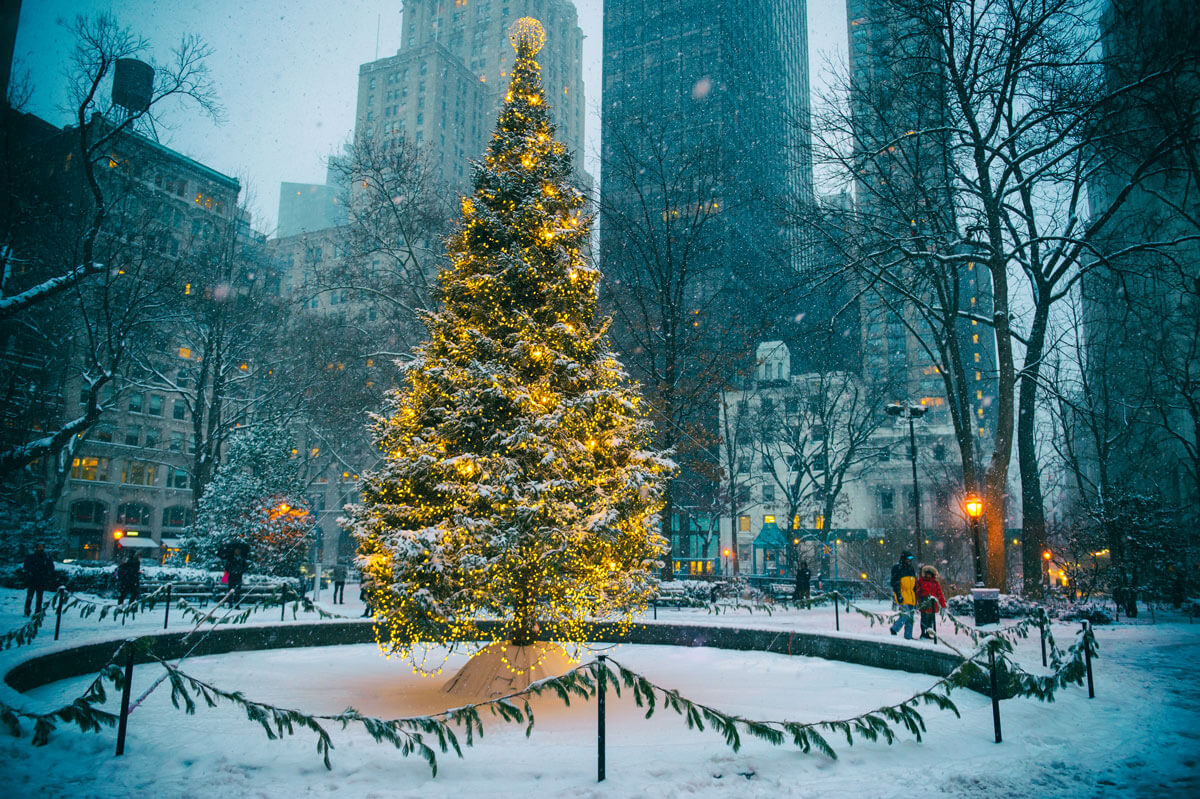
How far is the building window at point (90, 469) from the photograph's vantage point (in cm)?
5156

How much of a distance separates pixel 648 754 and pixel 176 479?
65.6 meters

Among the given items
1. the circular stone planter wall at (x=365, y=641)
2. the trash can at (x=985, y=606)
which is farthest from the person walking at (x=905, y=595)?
the circular stone planter wall at (x=365, y=641)

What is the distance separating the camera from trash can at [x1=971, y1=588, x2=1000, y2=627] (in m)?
16.6

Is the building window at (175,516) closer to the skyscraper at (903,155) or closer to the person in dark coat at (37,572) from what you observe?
the person in dark coat at (37,572)

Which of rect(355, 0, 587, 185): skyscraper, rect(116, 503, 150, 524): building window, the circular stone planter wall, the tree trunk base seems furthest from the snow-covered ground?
rect(355, 0, 587, 185): skyscraper

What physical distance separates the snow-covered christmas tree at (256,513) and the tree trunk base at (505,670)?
2391cm

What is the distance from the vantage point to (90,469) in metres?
52.8

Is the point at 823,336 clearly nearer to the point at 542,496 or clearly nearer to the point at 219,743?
the point at 542,496

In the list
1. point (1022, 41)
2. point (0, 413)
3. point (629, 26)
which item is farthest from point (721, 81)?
point (0, 413)

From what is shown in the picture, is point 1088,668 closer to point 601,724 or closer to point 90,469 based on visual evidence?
point 601,724

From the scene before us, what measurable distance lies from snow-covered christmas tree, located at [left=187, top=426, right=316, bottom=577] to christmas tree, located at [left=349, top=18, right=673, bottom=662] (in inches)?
933

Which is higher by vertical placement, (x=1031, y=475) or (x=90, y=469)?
(x=90, y=469)

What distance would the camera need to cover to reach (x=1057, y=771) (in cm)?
591

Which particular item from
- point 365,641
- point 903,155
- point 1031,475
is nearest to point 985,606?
point 1031,475
